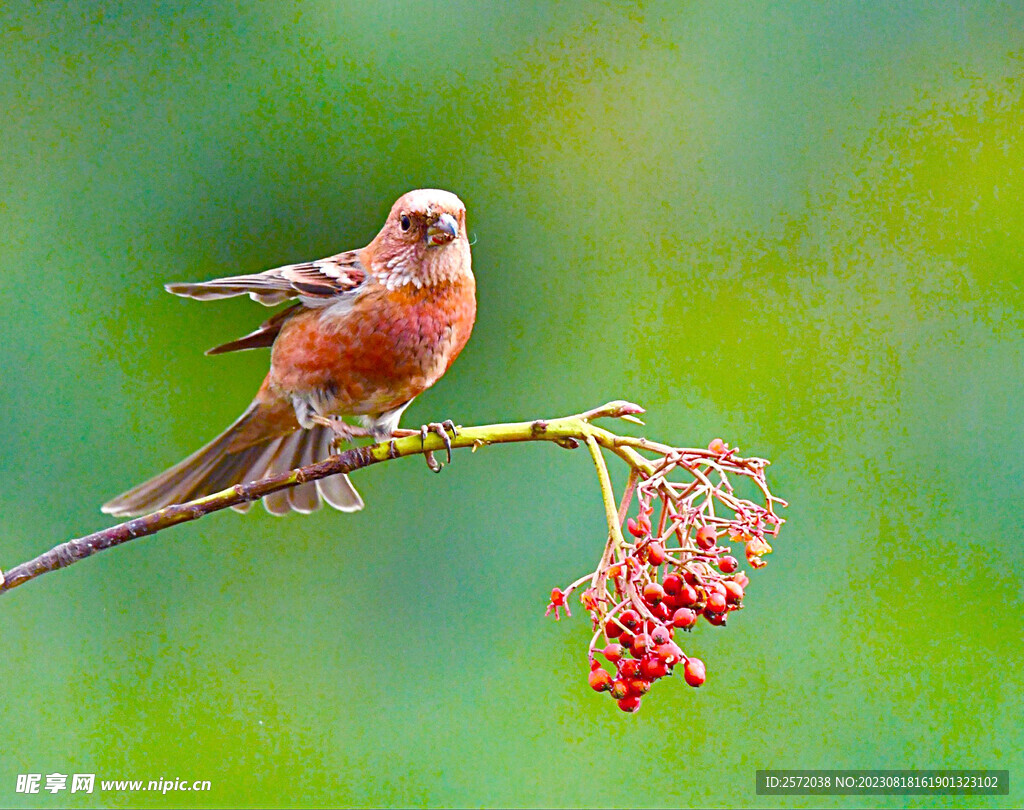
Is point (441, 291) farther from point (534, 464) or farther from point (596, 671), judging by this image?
point (534, 464)

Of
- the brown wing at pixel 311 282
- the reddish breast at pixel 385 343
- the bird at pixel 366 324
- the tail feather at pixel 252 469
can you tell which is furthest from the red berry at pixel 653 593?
the tail feather at pixel 252 469

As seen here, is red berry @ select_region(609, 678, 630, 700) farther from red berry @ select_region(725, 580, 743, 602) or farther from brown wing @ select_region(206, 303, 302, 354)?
brown wing @ select_region(206, 303, 302, 354)

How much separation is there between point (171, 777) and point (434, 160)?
275 cm

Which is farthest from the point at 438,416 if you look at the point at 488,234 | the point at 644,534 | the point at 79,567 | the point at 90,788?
the point at 644,534

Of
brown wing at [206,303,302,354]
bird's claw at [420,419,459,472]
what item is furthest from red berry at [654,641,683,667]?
brown wing at [206,303,302,354]

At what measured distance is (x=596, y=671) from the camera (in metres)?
1.79

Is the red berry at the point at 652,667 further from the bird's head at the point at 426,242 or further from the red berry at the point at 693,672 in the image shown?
the bird's head at the point at 426,242

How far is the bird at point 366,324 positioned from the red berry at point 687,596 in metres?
0.87

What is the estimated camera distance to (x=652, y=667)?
1745 millimetres

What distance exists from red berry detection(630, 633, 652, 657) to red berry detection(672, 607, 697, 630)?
0.19 ft

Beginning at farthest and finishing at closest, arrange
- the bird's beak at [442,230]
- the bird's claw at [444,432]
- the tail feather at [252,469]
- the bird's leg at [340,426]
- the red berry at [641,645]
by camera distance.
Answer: the tail feather at [252,469] < the bird's leg at [340,426] < the bird's beak at [442,230] < the bird's claw at [444,432] < the red berry at [641,645]

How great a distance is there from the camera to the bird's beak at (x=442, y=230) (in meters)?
2.67

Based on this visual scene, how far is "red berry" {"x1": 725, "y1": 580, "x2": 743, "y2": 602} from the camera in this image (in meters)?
1.80

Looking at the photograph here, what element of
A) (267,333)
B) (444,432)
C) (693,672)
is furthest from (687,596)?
(267,333)
